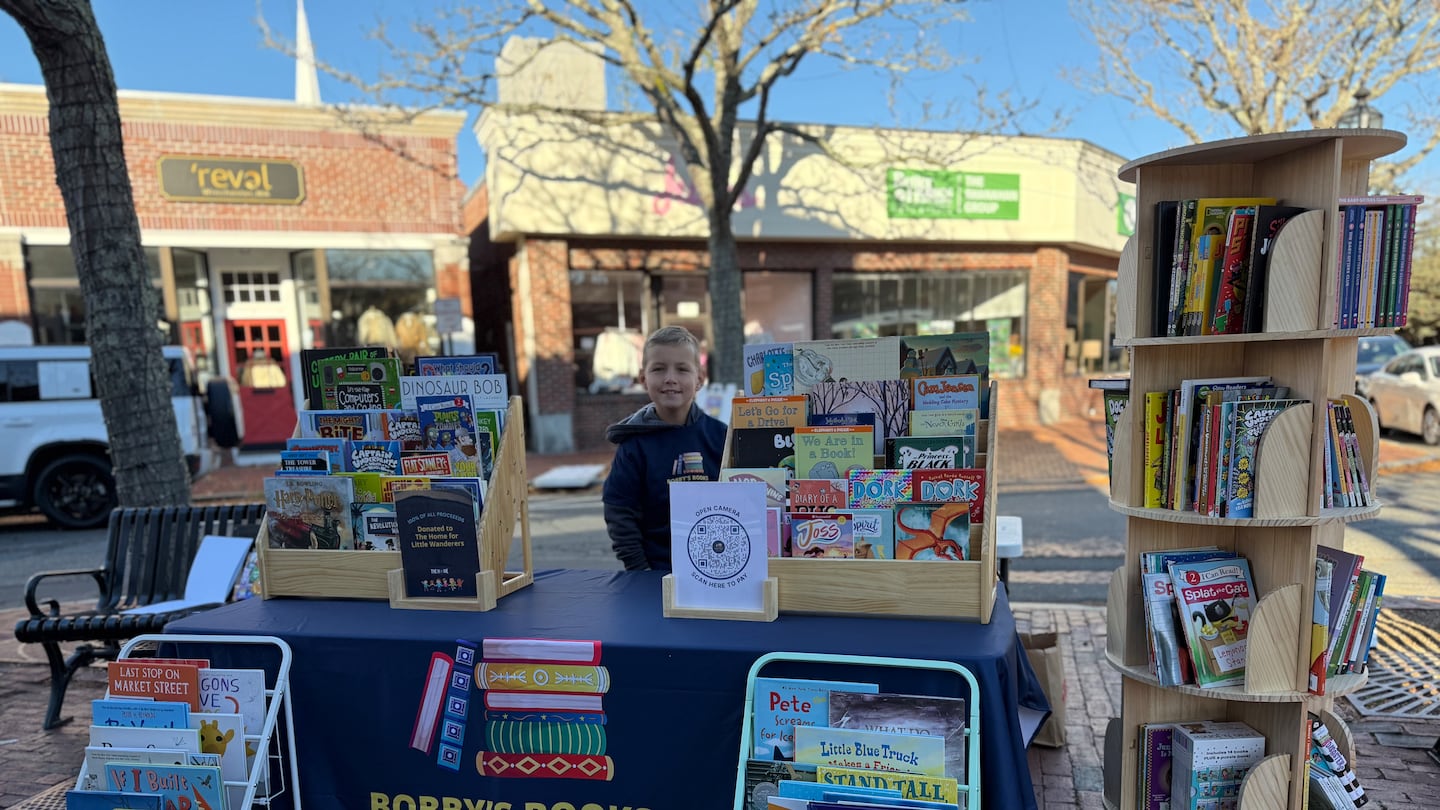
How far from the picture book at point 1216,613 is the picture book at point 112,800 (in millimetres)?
3136

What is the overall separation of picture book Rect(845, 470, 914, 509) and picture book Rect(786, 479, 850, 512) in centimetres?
2

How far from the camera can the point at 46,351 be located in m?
8.64

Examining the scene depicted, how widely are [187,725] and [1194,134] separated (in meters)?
16.5

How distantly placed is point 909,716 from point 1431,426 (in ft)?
45.1

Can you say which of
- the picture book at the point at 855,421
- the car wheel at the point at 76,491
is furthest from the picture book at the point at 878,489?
the car wheel at the point at 76,491

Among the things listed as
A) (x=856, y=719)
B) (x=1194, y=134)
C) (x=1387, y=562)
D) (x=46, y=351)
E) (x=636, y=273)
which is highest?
(x=1194, y=134)

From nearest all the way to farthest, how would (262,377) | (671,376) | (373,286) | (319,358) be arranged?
1. (319,358)
2. (671,376)
3. (262,377)
4. (373,286)

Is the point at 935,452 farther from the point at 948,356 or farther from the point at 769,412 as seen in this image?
the point at 769,412

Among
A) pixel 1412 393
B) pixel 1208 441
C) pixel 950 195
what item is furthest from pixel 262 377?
pixel 1412 393

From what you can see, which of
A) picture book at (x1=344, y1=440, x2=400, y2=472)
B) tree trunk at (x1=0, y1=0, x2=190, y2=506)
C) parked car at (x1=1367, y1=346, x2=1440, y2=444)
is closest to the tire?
tree trunk at (x1=0, y1=0, x2=190, y2=506)

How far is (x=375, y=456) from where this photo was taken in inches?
104

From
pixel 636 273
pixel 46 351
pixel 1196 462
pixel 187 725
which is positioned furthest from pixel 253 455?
pixel 1196 462

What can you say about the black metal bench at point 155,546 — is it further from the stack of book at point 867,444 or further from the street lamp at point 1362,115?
the street lamp at point 1362,115

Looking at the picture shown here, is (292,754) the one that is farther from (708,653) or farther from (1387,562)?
(1387,562)
